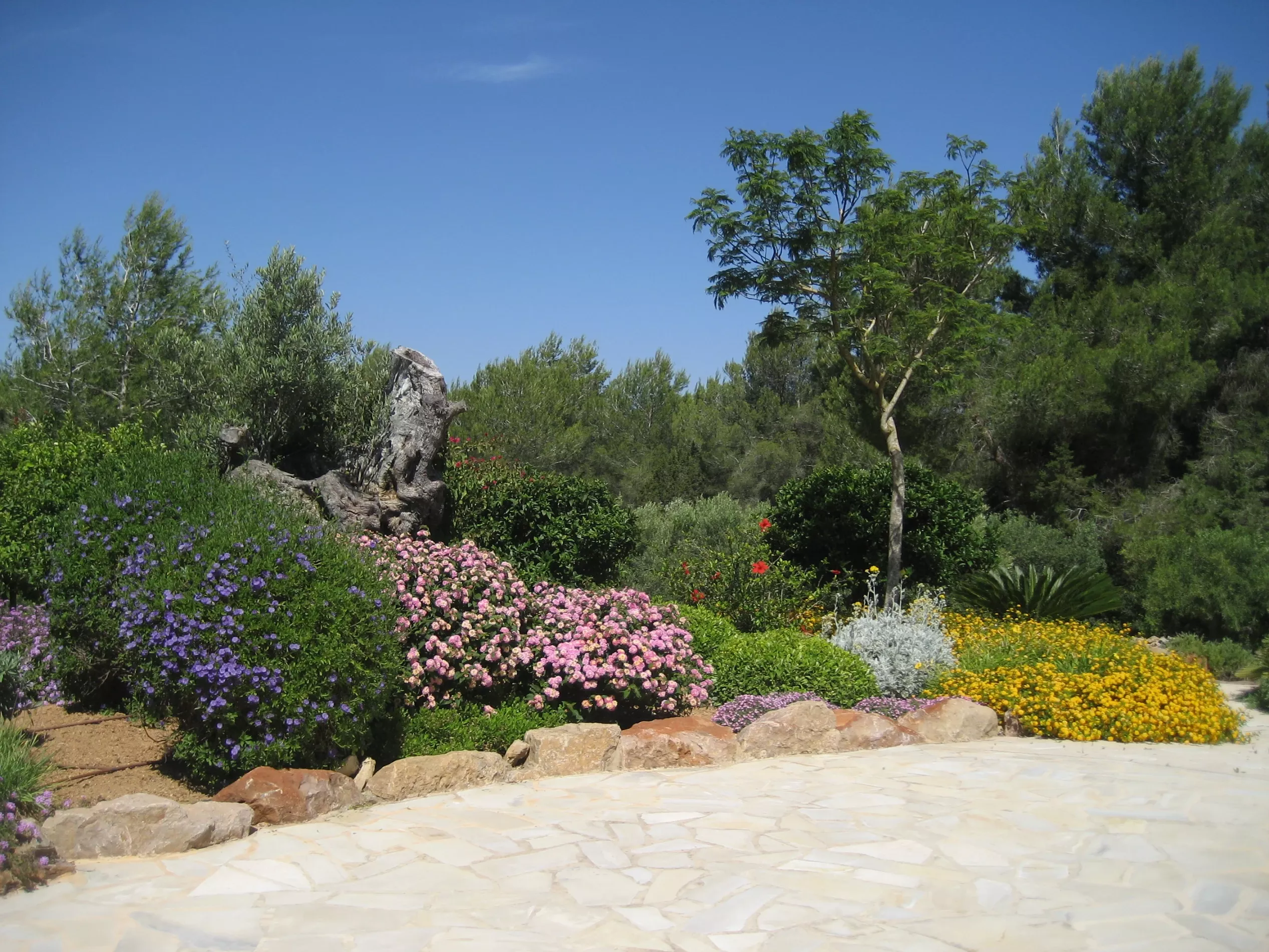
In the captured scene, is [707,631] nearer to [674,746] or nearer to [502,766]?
[674,746]

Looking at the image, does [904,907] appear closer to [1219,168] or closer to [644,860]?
[644,860]

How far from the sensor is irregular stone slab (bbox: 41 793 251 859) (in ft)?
14.8

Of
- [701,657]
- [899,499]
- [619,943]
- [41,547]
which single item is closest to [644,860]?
[619,943]

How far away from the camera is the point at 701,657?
326 inches

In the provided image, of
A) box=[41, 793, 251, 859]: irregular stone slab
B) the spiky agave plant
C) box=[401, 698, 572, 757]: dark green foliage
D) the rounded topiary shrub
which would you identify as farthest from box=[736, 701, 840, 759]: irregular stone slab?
the spiky agave plant

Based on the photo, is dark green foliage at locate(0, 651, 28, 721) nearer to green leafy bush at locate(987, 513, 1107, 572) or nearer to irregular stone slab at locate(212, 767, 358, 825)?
irregular stone slab at locate(212, 767, 358, 825)

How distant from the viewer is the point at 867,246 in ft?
35.1

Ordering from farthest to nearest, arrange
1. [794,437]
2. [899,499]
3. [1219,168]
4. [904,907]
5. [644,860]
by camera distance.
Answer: [794,437] < [1219,168] < [899,499] < [644,860] < [904,907]

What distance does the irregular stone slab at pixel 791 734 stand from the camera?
691 centimetres

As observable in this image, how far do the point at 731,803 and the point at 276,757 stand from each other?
2611 mm

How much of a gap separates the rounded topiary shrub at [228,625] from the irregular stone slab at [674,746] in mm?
1663

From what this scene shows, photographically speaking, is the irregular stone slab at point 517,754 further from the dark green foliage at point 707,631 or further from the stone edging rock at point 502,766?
the dark green foliage at point 707,631

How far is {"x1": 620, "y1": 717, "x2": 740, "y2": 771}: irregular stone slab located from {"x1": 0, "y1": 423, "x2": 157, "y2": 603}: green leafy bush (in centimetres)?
435

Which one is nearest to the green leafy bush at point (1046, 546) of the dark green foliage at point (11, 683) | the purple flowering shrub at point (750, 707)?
the purple flowering shrub at point (750, 707)
